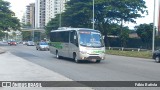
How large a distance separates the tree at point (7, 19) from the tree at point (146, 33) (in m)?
36.2

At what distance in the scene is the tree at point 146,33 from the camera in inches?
2094

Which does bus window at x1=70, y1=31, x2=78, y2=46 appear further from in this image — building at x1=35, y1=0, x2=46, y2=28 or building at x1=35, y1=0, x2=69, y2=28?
building at x1=35, y1=0, x2=46, y2=28

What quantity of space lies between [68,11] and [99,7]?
24.2 feet

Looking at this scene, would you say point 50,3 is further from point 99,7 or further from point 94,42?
point 94,42

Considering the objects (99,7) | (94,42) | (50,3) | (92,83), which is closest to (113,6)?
(99,7)

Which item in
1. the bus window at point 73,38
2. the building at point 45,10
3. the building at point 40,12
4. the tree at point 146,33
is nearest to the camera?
the bus window at point 73,38

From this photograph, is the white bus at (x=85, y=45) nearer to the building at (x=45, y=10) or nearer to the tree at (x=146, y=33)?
the tree at (x=146, y=33)

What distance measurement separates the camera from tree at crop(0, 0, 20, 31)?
76863 millimetres

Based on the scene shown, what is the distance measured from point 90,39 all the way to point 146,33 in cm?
3236

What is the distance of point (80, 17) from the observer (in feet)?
193

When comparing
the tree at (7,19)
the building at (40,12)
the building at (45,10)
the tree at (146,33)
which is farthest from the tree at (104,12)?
the building at (40,12)

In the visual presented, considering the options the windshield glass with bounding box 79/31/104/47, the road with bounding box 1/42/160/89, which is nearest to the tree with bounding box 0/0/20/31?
the windshield glass with bounding box 79/31/104/47

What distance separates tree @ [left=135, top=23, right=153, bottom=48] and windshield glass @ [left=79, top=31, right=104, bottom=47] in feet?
104

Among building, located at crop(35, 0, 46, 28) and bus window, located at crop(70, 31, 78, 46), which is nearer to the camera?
bus window, located at crop(70, 31, 78, 46)
